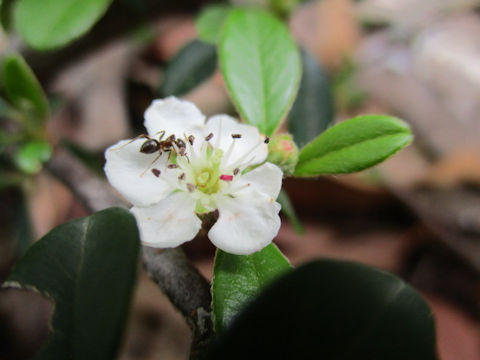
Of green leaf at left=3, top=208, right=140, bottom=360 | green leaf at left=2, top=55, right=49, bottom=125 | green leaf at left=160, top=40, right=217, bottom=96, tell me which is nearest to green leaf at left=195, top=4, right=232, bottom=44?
green leaf at left=160, top=40, right=217, bottom=96

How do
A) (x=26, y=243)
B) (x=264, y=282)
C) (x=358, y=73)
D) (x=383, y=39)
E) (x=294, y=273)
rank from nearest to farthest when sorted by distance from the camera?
(x=294, y=273), (x=264, y=282), (x=26, y=243), (x=358, y=73), (x=383, y=39)

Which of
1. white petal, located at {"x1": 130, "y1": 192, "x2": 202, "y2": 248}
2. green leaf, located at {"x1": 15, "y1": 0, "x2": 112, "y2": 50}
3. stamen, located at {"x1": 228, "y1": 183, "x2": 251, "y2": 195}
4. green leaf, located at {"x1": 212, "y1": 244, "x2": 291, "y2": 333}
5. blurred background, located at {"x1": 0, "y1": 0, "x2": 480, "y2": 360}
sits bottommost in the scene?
blurred background, located at {"x1": 0, "y1": 0, "x2": 480, "y2": 360}

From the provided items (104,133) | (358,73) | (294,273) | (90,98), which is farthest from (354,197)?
(294,273)

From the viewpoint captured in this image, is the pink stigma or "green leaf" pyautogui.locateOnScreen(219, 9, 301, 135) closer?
the pink stigma

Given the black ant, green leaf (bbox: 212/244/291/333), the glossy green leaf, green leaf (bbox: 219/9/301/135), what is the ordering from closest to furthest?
1. green leaf (bbox: 212/244/291/333)
2. the black ant
3. green leaf (bbox: 219/9/301/135)
4. the glossy green leaf

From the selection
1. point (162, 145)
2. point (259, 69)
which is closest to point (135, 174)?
point (162, 145)

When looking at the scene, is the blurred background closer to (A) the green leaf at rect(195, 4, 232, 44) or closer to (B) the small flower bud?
(A) the green leaf at rect(195, 4, 232, 44)

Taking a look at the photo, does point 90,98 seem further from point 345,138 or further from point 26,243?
point 345,138

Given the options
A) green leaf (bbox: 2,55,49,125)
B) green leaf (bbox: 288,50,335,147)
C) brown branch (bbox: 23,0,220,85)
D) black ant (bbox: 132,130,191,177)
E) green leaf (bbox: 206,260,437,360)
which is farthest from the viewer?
brown branch (bbox: 23,0,220,85)
